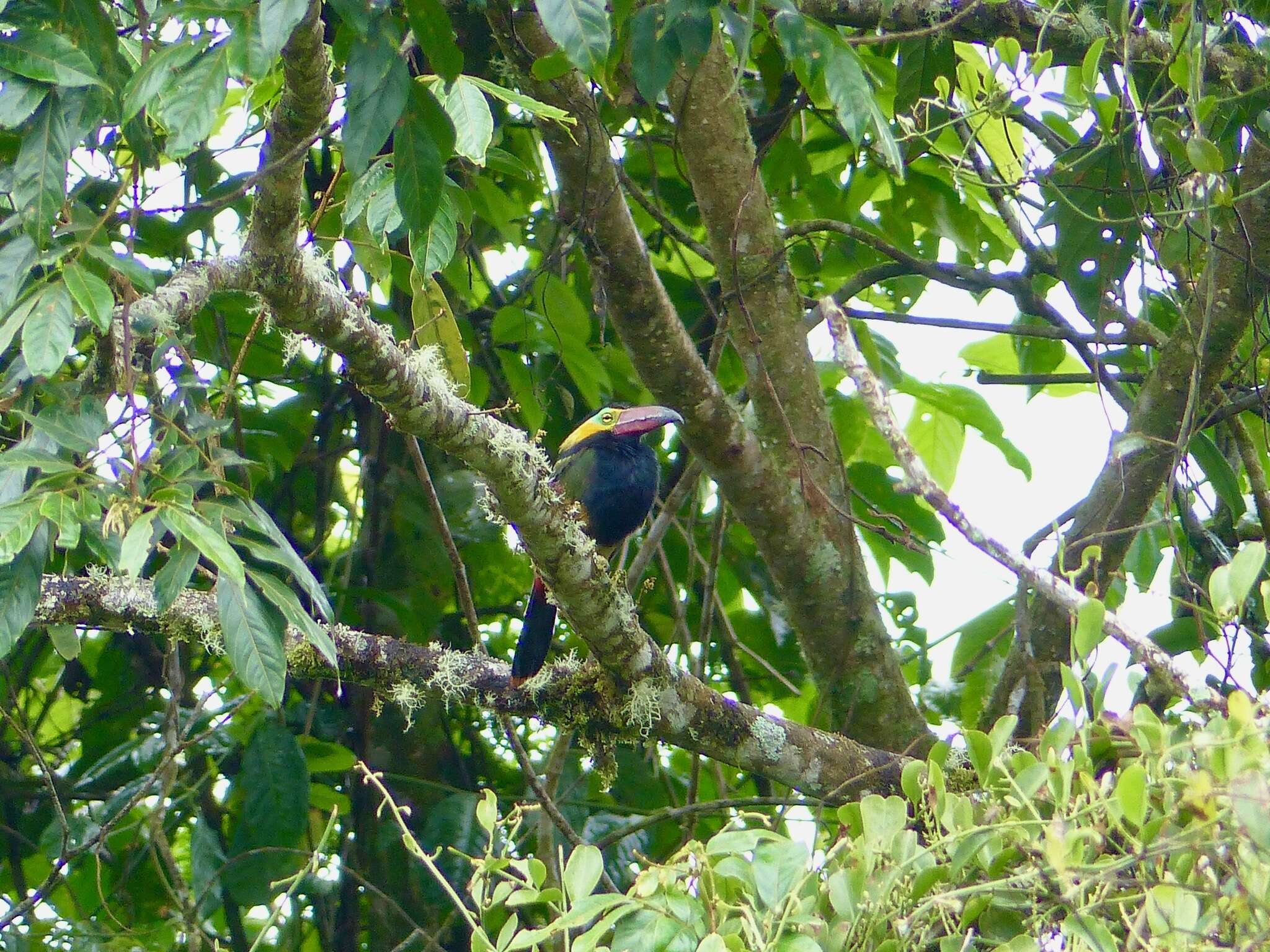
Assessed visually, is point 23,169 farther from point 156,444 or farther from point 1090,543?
point 1090,543

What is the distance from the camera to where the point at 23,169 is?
5.89 feet

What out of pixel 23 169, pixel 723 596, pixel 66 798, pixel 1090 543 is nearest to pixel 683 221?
pixel 723 596

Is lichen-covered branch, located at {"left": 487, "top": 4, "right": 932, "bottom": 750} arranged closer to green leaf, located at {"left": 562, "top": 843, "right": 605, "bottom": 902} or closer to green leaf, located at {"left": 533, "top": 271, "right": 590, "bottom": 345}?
green leaf, located at {"left": 533, "top": 271, "right": 590, "bottom": 345}

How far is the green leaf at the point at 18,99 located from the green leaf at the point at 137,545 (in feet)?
1.88

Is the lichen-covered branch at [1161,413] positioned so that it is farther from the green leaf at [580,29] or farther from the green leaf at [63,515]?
the green leaf at [63,515]

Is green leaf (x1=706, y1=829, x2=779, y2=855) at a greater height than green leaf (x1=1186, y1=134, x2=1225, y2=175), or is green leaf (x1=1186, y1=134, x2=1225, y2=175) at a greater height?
green leaf (x1=1186, y1=134, x2=1225, y2=175)

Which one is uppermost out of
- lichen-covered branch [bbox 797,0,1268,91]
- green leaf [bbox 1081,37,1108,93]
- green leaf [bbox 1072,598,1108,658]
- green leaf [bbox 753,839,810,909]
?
lichen-covered branch [bbox 797,0,1268,91]

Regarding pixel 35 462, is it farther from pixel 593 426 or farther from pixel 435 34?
A: pixel 593 426

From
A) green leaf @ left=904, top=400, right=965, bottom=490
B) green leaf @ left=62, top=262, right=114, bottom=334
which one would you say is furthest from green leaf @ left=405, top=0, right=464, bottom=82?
green leaf @ left=904, top=400, right=965, bottom=490

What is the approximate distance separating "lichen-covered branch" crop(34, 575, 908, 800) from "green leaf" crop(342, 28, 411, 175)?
1.41m

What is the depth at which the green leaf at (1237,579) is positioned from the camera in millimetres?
1478

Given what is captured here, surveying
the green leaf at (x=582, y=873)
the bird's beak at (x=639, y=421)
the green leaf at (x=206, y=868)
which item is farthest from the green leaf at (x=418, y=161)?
the green leaf at (x=206, y=868)

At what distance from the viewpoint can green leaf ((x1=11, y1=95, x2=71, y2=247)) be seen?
1.79 meters

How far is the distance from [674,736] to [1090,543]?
1131 mm
